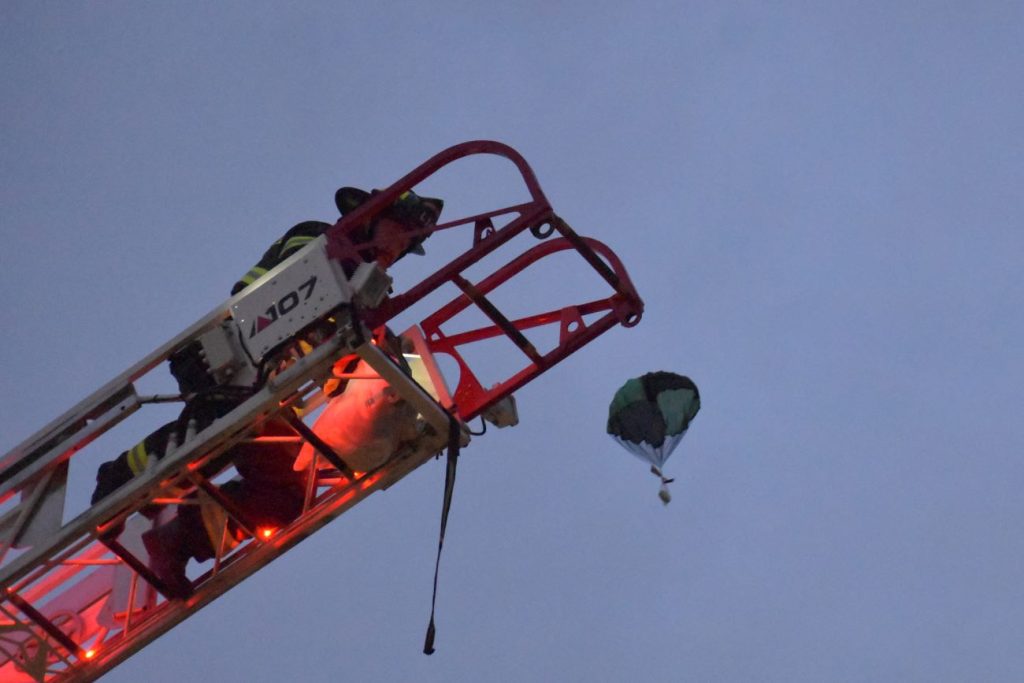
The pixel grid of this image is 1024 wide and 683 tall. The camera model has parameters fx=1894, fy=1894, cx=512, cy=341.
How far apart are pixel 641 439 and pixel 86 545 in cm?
399

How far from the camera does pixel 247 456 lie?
40.1 feet

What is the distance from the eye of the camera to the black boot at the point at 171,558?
12.4m

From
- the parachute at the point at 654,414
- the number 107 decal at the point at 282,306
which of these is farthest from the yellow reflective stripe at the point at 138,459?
the parachute at the point at 654,414

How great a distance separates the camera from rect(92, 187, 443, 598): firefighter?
39.1ft

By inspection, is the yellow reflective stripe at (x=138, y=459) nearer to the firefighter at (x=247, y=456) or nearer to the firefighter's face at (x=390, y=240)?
the firefighter at (x=247, y=456)

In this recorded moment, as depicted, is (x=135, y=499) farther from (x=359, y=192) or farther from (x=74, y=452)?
(x=359, y=192)

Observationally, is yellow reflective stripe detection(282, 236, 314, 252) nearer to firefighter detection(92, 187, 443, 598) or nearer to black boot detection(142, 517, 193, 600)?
firefighter detection(92, 187, 443, 598)

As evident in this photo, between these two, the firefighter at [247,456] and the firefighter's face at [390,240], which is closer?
the firefighter at [247,456]

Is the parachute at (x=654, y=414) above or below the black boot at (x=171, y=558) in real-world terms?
above

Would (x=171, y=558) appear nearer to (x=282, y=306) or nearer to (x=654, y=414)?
(x=282, y=306)

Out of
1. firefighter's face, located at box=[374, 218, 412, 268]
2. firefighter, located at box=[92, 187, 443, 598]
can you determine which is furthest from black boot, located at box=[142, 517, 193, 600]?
firefighter's face, located at box=[374, 218, 412, 268]

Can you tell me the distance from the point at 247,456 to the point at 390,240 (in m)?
1.68

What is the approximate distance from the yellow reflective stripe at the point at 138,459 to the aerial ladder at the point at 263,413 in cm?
24

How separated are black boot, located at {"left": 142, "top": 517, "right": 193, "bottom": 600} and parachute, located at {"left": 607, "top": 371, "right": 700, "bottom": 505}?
129 inches
